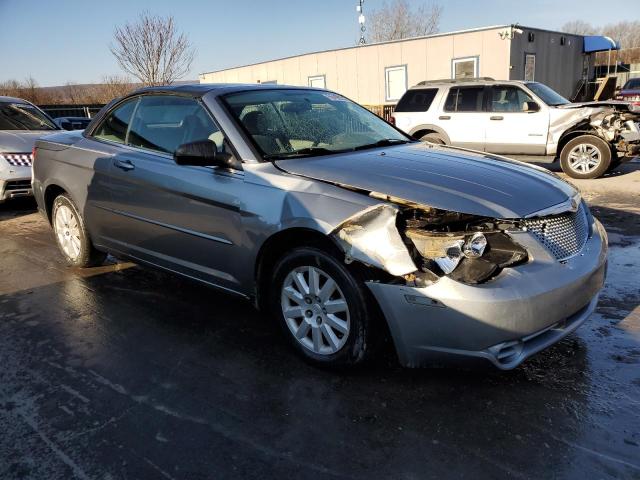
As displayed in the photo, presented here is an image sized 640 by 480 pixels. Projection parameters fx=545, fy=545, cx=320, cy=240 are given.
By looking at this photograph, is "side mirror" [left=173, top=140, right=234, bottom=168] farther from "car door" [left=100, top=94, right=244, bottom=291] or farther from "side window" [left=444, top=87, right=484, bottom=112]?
"side window" [left=444, top=87, right=484, bottom=112]

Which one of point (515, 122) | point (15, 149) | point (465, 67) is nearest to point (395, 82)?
point (465, 67)

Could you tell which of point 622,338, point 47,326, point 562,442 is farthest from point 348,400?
point 47,326

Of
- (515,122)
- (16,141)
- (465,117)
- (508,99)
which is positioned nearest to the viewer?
(16,141)

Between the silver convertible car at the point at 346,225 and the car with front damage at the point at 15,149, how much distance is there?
14.6 feet

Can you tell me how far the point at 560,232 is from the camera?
9.89 feet

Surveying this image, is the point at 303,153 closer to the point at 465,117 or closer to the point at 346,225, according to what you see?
the point at 346,225

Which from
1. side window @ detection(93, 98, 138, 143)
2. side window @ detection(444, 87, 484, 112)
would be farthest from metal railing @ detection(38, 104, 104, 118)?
side window @ detection(93, 98, 138, 143)

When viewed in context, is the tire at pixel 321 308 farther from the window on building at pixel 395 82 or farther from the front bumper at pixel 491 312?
the window on building at pixel 395 82

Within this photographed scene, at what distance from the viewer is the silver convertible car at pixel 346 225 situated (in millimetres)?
2732

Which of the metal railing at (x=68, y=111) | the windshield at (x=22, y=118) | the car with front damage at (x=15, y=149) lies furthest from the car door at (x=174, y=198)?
the metal railing at (x=68, y=111)

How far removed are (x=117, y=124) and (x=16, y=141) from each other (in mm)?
4761

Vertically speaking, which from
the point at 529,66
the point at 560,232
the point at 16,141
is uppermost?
the point at 529,66

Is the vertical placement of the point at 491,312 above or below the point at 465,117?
below

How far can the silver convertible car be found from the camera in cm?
273
